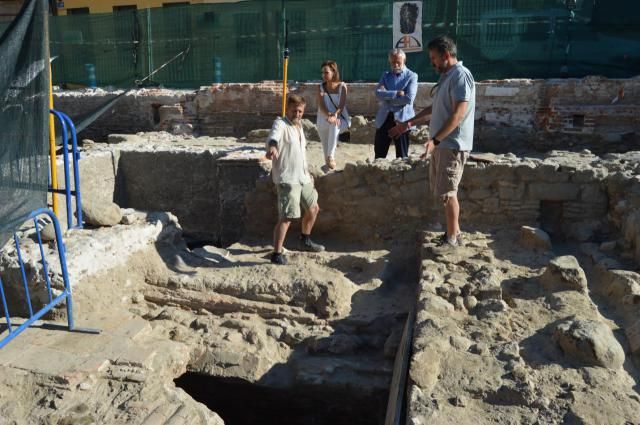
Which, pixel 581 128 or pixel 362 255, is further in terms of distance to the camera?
pixel 581 128

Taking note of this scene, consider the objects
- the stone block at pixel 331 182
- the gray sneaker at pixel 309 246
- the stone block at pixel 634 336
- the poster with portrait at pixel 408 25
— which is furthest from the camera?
the poster with portrait at pixel 408 25

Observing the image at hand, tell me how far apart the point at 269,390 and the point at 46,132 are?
267cm

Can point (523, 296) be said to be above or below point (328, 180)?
below

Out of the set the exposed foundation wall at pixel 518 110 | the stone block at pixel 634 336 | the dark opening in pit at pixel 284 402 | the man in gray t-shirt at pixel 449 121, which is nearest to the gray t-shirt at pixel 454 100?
the man in gray t-shirt at pixel 449 121

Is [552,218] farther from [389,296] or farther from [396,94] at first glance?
[396,94]

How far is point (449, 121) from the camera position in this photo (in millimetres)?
4891

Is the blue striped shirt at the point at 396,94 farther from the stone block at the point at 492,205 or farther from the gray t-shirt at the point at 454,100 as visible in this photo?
the gray t-shirt at the point at 454,100

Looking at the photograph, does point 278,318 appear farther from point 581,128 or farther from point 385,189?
point 581,128

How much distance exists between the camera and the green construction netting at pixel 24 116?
424cm

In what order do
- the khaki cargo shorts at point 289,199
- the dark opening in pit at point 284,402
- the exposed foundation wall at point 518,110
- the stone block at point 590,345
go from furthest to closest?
1. the exposed foundation wall at point 518,110
2. the khaki cargo shorts at point 289,199
3. the dark opening in pit at point 284,402
4. the stone block at point 590,345

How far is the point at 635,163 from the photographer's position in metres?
6.04

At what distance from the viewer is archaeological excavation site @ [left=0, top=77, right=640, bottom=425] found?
3.44 m

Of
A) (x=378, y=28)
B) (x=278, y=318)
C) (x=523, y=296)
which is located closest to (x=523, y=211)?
→ (x=523, y=296)

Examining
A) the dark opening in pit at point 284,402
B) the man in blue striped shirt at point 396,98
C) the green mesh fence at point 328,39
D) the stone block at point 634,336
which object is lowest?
the dark opening in pit at point 284,402
